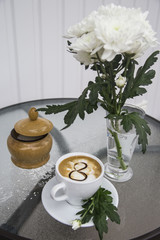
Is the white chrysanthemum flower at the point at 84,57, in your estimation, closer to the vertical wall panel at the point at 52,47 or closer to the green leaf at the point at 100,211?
the green leaf at the point at 100,211

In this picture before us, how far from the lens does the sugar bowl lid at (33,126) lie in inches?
25.3

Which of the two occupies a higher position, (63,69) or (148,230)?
(63,69)

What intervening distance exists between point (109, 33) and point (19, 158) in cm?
41

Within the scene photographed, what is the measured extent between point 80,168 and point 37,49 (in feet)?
2.35

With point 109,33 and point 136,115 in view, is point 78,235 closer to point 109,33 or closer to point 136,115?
point 136,115

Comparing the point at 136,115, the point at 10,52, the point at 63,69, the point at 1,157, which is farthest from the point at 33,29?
the point at 136,115

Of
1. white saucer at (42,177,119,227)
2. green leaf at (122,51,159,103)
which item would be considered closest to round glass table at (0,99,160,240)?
white saucer at (42,177,119,227)

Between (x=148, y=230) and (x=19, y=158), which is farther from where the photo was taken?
(x=19, y=158)

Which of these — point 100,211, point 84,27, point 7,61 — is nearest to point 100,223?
point 100,211

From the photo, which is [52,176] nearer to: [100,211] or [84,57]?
[100,211]

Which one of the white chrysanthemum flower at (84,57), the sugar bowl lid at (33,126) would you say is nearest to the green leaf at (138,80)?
the white chrysanthemum flower at (84,57)

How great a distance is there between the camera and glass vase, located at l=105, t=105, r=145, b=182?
636 millimetres

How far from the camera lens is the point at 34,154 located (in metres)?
0.66

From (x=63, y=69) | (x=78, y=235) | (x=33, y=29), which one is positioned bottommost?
(x=78, y=235)
